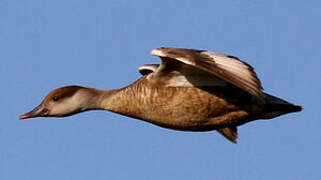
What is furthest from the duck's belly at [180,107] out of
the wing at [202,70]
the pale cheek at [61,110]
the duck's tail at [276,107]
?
the pale cheek at [61,110]

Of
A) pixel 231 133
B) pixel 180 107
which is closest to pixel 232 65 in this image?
pixel 180 107

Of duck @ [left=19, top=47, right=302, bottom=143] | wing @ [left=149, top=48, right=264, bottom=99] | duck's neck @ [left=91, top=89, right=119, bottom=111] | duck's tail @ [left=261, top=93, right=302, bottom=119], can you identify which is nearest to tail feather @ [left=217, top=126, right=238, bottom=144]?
duck's tail @ [left=261, top=93, right=302, bottom=119]

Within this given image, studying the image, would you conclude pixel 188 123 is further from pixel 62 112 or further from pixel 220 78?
pixel 62 112

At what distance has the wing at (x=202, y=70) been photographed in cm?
1061

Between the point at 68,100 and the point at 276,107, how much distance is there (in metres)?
3.15

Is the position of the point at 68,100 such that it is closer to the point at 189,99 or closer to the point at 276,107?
the point at 189,99

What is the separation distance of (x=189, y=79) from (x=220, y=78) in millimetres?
685

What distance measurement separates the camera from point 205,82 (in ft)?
38.1

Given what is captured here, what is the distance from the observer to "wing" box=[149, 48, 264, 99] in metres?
10.6

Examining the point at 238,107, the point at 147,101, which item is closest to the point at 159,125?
the point at 147,101

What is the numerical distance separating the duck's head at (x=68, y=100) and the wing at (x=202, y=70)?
1.18 metres

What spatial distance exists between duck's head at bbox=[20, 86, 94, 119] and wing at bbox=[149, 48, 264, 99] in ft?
3.86

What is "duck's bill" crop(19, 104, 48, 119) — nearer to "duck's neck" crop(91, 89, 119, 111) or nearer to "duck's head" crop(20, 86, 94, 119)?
"duck's head" crop(20, 86, 94, 119)

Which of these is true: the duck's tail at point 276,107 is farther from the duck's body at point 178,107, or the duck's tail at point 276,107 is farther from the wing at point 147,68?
the wing at point 147,68
